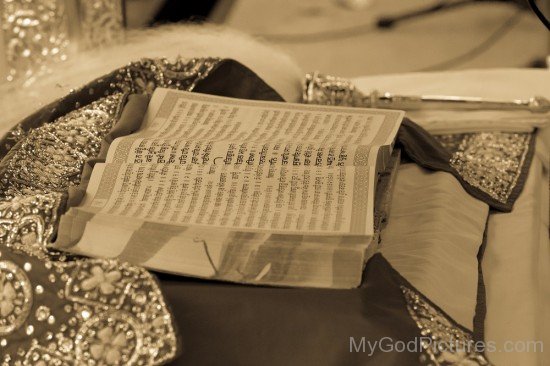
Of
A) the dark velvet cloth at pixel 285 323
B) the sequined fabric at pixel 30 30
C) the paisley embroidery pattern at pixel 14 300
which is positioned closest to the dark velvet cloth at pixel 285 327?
the dark velvet cloth at pixel 285 323

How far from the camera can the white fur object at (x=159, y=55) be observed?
1145 mm

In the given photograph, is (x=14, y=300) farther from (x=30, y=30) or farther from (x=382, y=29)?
(x=382, y=29)

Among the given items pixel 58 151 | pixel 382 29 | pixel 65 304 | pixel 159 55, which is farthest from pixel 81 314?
pixel 382 29

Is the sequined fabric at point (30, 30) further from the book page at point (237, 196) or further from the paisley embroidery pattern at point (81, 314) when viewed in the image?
the paisley embroidery pattern at point (81, 314)

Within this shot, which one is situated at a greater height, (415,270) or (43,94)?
(43,94)

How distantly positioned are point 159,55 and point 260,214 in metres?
0.48

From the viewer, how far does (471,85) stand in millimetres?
1379

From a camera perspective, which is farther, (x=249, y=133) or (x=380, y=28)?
(x=380, y=28)

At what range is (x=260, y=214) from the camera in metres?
0.82

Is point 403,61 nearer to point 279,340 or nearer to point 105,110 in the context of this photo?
point 105,110

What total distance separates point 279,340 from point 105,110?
0.43 meters

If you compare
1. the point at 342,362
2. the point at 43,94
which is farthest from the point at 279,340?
the point at 43,94

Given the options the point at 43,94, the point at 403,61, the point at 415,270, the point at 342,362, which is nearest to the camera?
the point at 342,362

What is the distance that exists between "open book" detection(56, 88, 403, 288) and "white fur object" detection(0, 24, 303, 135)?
19cm
